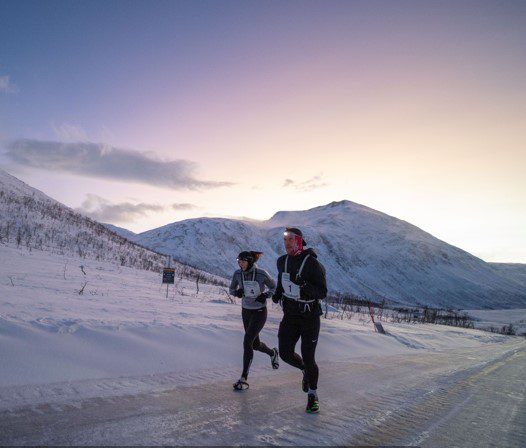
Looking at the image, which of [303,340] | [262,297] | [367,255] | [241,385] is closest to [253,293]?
[262,297]

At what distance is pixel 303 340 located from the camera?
5223 mm

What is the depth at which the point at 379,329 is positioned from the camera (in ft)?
51.6

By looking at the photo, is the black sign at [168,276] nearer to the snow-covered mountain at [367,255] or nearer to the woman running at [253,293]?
the woman running at [253,293]

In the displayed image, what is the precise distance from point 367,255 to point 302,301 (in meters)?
129

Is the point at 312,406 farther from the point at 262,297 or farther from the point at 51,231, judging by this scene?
the point at 51,231

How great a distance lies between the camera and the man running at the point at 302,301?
511cm

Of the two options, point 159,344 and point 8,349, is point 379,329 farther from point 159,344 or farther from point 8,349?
point 8,349

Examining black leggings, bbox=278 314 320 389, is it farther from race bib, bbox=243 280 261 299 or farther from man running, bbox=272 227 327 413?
race bib, bbox=243 280 261 299

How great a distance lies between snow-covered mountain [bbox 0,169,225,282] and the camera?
2169 centimetres

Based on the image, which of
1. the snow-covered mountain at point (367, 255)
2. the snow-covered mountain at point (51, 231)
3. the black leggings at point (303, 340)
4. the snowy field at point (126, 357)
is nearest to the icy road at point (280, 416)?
the snowy field at point (126, 357)

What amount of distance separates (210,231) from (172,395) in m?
104

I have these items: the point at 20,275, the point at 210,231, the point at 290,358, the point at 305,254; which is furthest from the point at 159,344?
the point at 210,231

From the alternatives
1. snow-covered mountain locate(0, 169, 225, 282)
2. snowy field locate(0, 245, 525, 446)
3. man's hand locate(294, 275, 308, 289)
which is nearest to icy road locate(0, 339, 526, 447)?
snowy field locate(0, 245, 525, 446)

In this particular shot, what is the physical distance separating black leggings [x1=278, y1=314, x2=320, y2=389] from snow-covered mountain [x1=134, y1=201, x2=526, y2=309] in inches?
3111
